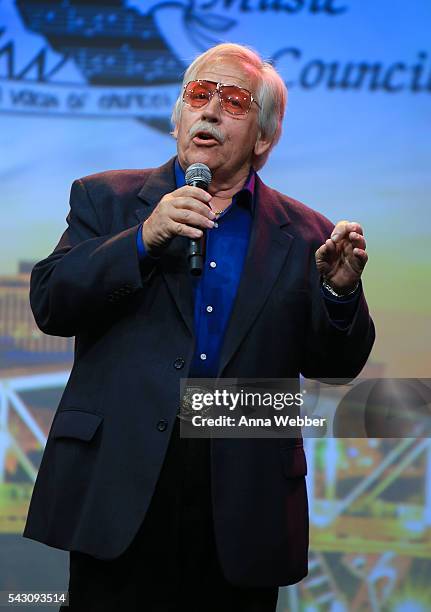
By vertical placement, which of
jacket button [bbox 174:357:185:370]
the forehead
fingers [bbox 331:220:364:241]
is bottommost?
jacket button [bbox 174:357:185:370]

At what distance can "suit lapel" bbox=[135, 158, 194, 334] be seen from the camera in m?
2.03

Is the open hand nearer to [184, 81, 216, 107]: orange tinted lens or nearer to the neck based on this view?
the neck

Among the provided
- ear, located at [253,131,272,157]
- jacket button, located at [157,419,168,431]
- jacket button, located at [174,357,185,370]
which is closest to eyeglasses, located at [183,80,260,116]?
ear, located at [253,131,272,157]

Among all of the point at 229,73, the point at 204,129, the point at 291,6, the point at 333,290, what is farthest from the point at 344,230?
the point at 291,6

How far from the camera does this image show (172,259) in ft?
6.82

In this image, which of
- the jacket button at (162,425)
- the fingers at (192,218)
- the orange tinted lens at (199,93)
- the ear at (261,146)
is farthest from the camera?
the ear at (261,146)

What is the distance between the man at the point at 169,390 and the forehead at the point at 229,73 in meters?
0.23

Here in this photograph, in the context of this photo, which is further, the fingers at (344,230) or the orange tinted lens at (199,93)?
the orange tinted lens at (199,93)

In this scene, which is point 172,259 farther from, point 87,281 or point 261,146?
point 261,146

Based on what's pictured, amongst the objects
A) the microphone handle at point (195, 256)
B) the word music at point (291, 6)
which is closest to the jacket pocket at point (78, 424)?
the microphone handle at point (195, 256)

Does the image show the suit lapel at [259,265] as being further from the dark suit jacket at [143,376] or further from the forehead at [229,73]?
the forehead at [229,73]

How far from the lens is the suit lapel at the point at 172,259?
2027 mm

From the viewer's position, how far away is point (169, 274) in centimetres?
206

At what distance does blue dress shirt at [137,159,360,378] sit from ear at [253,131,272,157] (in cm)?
13
